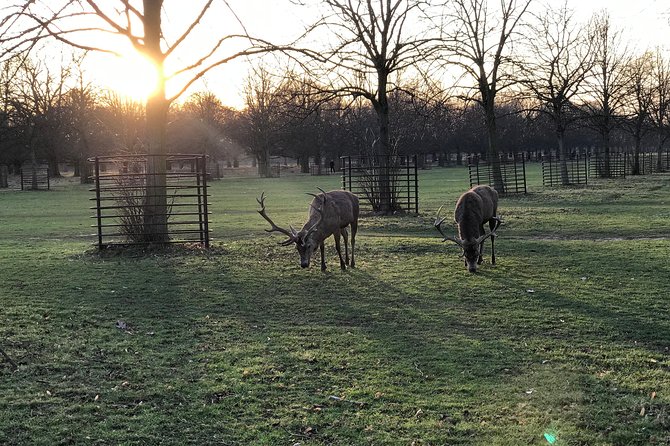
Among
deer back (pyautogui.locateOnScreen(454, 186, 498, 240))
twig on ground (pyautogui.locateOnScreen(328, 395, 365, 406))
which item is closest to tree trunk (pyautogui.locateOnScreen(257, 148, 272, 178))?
deer back (pyautogui.locateOnScreen(454, 186, 498, 240))

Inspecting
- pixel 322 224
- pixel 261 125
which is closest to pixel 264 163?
pixel 261 125

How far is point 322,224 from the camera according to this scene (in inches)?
456

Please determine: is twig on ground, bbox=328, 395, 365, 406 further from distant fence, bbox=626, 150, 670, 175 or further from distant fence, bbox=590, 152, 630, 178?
distant fence, bbox=626, 150, 670, 175

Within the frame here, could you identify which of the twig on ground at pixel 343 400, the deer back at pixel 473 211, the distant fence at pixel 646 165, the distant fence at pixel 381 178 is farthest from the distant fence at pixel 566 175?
the twig on ground at pixel 343 400

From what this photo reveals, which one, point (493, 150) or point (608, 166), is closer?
point (493, 150)

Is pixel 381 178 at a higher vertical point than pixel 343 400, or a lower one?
higher

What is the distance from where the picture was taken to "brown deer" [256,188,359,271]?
→ 11241 mm

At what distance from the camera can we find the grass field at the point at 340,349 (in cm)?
486

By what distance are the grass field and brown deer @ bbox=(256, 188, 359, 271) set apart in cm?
52

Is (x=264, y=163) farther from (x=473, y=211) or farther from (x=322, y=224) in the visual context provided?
(x=473, y=211)

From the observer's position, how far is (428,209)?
25281 mm

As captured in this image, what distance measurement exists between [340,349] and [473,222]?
5.52 m

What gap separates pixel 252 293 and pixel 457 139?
274ft

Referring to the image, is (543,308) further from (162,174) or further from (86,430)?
(162,174)
